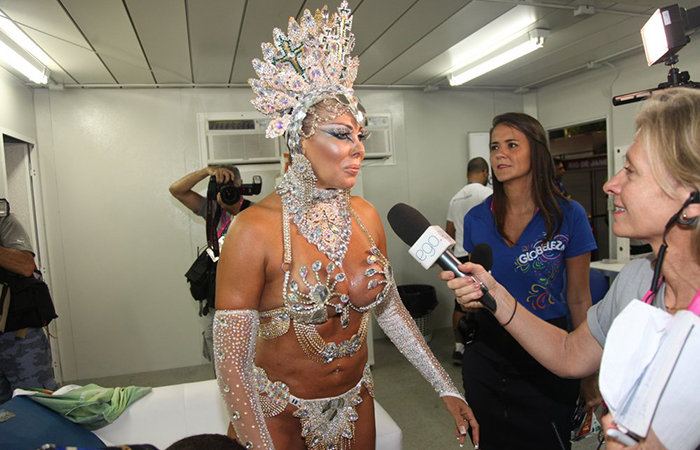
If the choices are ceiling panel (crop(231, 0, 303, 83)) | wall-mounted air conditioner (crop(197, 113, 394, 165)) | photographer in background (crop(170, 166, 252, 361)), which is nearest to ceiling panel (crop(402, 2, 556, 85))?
ceiling panel (crop(231, 0, 303, 83))

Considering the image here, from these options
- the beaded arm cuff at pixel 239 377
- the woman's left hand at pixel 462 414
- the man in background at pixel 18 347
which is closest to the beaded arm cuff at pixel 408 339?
the woman's left hand at pixel 462 414

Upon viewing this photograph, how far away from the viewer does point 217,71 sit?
13.8 feet

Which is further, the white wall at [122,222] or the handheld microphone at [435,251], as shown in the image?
the white wall at [122,222]

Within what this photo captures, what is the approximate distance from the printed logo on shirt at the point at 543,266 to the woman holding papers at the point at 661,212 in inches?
21.3

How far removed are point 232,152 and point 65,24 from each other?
6.23 feet

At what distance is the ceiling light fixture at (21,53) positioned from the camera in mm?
3031

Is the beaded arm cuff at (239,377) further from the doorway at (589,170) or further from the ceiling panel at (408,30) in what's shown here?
the doorway at (589,170)

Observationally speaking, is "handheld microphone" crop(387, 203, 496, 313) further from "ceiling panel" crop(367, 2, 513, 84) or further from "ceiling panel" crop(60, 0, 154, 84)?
"ceiling panel" crop(60, 0, 154, 84)

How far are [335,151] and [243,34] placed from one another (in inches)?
98.6

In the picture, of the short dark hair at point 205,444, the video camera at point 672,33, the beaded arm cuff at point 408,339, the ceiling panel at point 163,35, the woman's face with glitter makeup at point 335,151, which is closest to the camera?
the short dark hair at point 205,444

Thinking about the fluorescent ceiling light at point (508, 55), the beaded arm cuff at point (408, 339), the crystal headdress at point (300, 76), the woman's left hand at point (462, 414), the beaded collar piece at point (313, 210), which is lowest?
the woman's left hand at point (462, 414)

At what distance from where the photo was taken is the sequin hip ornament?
4.25 feet

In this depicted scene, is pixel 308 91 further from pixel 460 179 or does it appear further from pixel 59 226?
pixel 460 179

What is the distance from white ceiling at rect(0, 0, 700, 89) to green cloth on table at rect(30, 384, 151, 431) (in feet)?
A: 7.18
